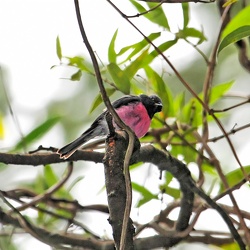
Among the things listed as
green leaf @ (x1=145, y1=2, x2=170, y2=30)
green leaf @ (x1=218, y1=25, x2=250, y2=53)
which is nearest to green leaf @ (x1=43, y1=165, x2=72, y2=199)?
green leaf @ (x1=145, y1=2, x2=170, y2=30)

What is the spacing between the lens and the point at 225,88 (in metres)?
2.24

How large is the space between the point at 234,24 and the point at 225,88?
0.53 metres

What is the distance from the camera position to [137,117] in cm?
228

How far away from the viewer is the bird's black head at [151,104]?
7.50 feet

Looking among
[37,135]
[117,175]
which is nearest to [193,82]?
[37,135]

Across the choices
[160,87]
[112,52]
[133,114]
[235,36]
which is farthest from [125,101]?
[235,36]

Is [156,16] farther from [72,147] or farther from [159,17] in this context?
[72,147]

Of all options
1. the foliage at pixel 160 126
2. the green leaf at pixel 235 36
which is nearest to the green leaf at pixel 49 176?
the foliage at pixel 160 126

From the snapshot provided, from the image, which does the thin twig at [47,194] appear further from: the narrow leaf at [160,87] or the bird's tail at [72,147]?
the narrow leaf at [160,87]

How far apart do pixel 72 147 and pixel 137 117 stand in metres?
0.44

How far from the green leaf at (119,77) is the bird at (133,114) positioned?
6.8 inches

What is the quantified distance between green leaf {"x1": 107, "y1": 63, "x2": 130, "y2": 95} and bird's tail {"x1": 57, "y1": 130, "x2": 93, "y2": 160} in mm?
196

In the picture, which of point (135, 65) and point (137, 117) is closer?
point (135, 65)

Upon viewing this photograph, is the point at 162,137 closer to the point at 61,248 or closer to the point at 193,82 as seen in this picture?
the point at 61,248
